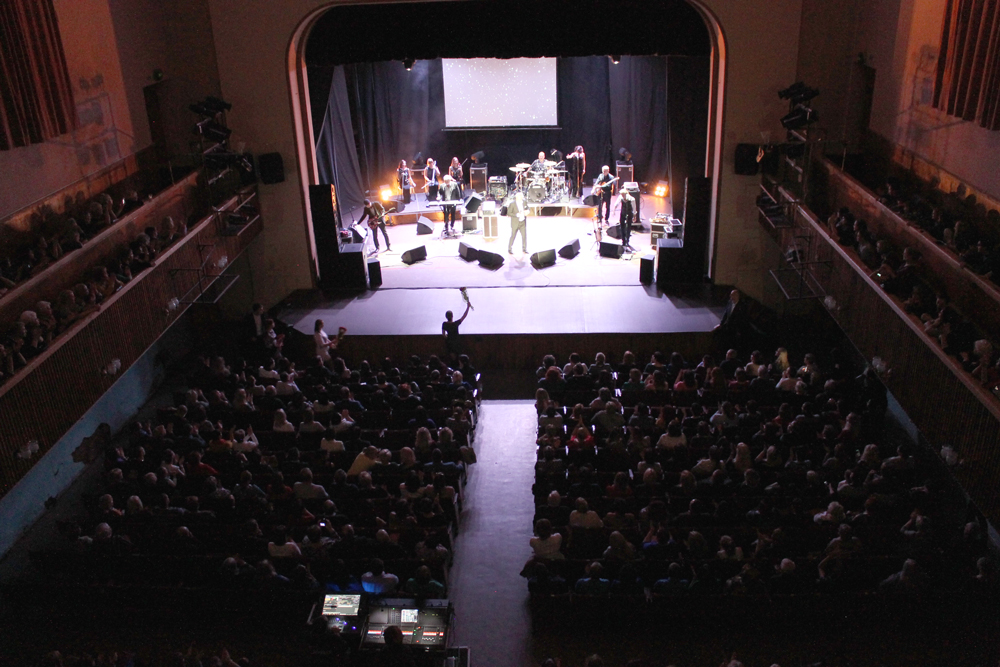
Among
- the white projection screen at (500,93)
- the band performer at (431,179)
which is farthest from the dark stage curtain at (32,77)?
the white projection screen at (500,93)

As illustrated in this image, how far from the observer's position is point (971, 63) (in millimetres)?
8633

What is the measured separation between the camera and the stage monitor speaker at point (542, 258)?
15270 millimetres

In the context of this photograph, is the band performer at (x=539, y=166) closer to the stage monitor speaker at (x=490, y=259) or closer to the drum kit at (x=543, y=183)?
the drum kit at (x=543, y=183)

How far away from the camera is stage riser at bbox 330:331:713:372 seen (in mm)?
12547

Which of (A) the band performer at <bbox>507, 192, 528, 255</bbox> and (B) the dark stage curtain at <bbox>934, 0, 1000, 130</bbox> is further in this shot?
(A) the band performer at <bbox>507, 192, 528, 255</bbox>

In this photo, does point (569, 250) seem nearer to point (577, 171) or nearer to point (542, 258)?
point (542, 258)

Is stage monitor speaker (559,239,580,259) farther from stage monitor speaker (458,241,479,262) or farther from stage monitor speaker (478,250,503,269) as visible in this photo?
stage monitor speaker (458,241,479,262)

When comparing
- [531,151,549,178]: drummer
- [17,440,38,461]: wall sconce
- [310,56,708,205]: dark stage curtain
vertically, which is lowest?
[17,440,38,461]: wall sconce

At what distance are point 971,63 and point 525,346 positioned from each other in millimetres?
6754

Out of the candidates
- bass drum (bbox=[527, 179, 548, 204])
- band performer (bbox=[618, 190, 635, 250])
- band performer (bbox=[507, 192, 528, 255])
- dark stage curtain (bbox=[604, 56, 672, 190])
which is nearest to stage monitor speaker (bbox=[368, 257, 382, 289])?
band performer (bbox=[507, 192, 528, 255])

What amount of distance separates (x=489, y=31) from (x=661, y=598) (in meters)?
9.67

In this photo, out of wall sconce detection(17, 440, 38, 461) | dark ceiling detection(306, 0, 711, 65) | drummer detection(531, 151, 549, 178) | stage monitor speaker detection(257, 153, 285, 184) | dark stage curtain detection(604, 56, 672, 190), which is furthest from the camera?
dark stage curtain detection(604, 56, 672, 190)

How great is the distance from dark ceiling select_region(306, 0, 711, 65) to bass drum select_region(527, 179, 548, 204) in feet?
15.9

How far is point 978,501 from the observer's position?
6648 millimetres
